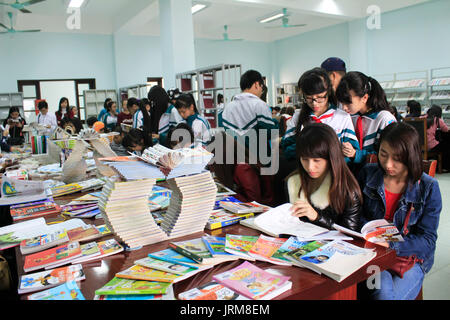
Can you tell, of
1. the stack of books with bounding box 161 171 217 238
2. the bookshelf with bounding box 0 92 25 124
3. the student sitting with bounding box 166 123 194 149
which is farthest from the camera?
the bookshelf with bounding box 0 92 25 124

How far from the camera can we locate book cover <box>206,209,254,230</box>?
1.58 metres

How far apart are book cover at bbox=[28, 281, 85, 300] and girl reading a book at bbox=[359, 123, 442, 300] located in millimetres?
1078

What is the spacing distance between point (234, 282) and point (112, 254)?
526 millimetres

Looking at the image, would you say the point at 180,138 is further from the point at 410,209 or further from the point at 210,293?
the point at 210,293

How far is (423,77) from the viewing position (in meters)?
9.70

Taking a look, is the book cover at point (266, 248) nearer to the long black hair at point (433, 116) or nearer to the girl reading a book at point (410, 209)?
the girl reading a book at point (410, 209)

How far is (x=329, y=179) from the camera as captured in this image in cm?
162

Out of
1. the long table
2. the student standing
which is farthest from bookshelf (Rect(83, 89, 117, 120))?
the long table

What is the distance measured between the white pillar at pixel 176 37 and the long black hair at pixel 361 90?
5230mm

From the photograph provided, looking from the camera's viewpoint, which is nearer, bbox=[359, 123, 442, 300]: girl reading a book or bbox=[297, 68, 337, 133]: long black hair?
bbox=[359, 123, 442, 300]: girl reading a book

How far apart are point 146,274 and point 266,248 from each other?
1.44ft

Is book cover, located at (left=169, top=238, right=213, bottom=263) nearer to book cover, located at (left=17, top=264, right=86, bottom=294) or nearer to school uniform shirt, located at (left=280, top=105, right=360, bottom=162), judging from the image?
book cover, located at (left=17, top=264, right=86, bottom=294)

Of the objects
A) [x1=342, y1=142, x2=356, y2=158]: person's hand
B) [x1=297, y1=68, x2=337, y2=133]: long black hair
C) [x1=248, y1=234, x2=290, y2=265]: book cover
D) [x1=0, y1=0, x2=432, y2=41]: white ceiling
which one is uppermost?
[x1=0, y1=0, x2=432, y2=41]: white ceiling
